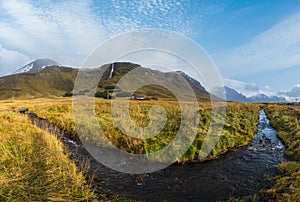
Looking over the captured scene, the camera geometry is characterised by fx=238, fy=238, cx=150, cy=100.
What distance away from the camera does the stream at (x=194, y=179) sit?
11970mm

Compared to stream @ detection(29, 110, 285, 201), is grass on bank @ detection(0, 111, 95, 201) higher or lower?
higher

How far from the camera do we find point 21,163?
10164 mm

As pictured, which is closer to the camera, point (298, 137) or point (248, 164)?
point (248, 164)

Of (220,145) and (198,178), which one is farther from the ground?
(220,145)

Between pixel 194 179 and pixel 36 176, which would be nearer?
pixel 36 176

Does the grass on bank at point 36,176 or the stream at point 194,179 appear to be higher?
the grass on bank at point 36,176

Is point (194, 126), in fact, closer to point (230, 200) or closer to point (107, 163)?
point (107, 163)

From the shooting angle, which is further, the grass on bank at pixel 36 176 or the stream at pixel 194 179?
the stream at pixel 194 179

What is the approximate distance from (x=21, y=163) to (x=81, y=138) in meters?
11.7

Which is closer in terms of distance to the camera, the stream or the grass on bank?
the grass on bank

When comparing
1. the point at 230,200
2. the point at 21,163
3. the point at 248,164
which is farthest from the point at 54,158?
the point at 248,164

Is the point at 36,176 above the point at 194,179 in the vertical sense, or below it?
above

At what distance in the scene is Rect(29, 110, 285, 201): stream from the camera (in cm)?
1197

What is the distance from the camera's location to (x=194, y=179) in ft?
46.1
